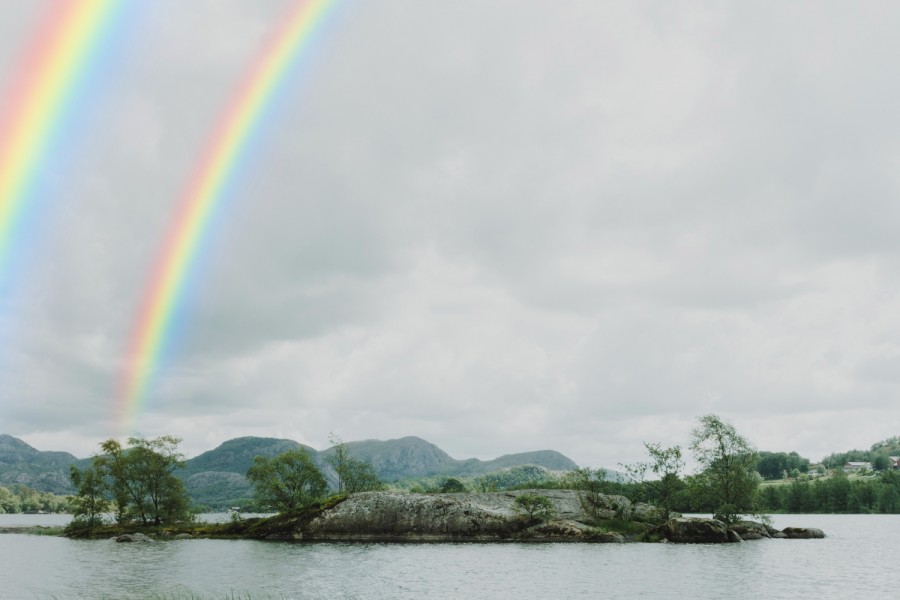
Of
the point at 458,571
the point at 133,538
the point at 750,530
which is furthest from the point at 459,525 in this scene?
the point at 133,538

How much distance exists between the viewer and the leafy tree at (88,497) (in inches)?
5143

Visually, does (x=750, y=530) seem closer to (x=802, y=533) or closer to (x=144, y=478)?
(x=802, y=533)

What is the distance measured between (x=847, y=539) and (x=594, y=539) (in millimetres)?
43508

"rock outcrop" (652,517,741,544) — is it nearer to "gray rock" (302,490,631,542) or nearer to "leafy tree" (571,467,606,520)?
"gray rock" (302,490,631,542)

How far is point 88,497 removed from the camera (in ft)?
436

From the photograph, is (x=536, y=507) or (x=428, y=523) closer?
(x=428, y=523)

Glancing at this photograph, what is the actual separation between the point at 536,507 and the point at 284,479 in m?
48.8

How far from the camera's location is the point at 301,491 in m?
122

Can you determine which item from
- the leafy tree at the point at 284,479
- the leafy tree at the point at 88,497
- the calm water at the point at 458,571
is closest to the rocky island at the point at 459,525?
the calm water at the point at 458,571

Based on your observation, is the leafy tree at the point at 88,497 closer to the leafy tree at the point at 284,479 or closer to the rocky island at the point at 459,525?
the leafy tree at the point at 284,479

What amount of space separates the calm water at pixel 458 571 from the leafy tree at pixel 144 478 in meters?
29.3

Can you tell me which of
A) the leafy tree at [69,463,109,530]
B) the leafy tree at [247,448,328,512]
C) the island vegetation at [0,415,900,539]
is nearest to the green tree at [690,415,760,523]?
the island vegetation at [0,415,900,539]

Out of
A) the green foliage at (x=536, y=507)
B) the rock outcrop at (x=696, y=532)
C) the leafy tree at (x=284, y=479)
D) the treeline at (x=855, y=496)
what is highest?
the leafy tree at (x=284, y=479)

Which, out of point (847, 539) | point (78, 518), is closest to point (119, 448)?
point (78, 518)
